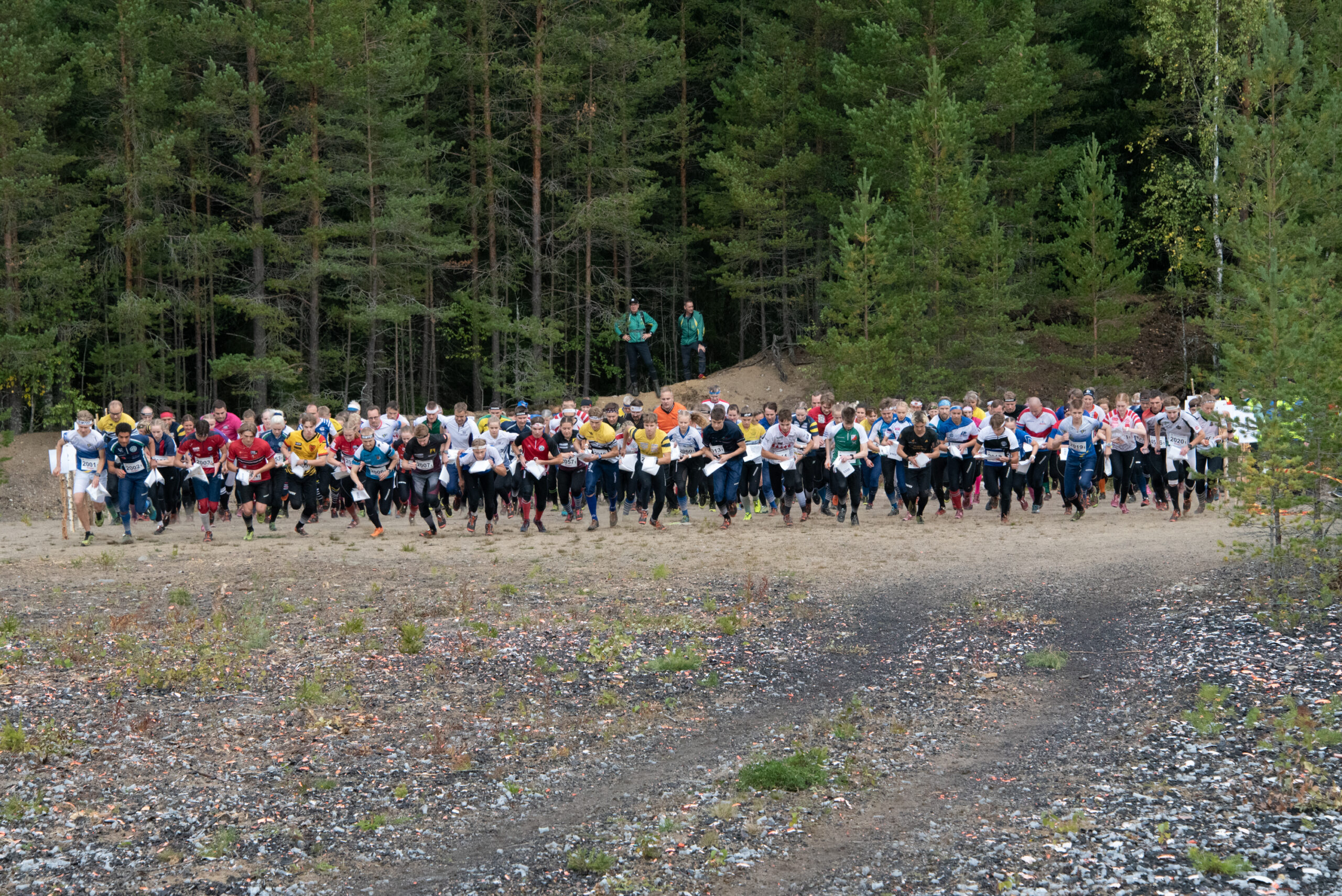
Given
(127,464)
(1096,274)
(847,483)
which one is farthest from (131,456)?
(1096,274)

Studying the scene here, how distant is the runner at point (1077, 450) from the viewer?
60.2ft

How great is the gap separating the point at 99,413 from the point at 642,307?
58.5 feet

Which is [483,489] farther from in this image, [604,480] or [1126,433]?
[1126,433]

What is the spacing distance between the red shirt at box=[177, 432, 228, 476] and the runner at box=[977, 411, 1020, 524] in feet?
38.5

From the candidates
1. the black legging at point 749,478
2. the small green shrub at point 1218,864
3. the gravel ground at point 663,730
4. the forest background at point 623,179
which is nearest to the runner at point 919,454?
the black legging at point 749,478

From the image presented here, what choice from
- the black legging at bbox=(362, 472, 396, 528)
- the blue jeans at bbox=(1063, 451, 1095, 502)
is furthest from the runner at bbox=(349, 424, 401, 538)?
the blue jeans at bbox=(1063, 451, 1095, 502)

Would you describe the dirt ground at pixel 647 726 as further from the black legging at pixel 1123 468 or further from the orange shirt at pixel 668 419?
the orange shirt at pixel 668 419

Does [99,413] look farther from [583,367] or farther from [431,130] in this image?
[583,367]

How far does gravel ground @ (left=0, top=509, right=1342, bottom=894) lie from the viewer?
7.04 meters

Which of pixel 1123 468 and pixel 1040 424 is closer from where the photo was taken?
pixel 1040 424

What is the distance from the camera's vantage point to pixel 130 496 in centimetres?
1784

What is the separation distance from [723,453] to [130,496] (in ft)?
28.8

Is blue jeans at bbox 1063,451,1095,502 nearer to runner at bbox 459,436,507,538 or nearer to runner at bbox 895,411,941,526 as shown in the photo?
runner at bbox 895,411,941,526

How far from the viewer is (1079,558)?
15.2 m
